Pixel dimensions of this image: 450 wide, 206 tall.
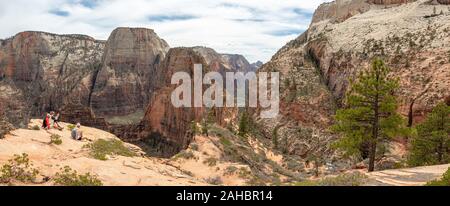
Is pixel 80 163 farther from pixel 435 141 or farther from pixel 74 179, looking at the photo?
pixel 435 141

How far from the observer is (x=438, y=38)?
6969 cm

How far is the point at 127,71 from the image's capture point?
15450cm

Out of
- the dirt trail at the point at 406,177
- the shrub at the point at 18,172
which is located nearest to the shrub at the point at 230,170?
the dirt trail at the point at 406,177

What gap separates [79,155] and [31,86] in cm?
15403

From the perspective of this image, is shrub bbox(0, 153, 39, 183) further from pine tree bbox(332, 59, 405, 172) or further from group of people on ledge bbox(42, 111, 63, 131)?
pine tree bbox(332, 59, 405, 172)

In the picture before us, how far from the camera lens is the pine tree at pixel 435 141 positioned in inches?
1304

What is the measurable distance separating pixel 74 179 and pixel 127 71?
14466 cm

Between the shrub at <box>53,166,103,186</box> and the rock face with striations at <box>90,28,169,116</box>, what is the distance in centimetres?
13063

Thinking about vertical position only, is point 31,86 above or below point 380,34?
below

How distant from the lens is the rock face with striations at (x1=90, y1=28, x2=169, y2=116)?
477ft

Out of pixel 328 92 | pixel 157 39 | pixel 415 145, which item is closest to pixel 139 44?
pixel 157 39
